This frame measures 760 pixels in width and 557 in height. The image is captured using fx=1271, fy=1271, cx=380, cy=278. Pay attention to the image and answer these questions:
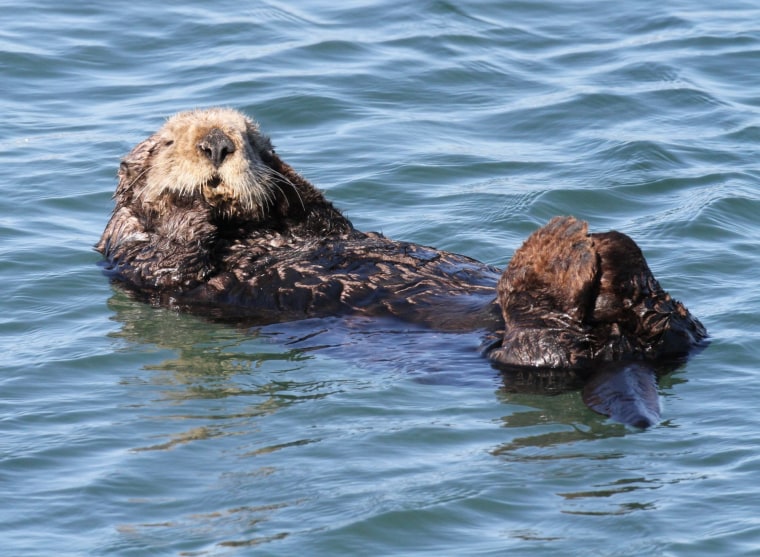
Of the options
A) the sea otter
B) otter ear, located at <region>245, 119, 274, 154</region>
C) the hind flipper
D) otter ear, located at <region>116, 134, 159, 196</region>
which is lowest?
the hind flipper

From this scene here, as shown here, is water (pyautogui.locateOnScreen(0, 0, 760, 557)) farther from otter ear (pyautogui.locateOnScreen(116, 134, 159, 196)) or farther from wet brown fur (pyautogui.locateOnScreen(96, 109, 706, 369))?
otter ear (pyautogui.locateOnScreen(116, 134, 159, 196))

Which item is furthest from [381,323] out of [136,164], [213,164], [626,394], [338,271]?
[136,164]

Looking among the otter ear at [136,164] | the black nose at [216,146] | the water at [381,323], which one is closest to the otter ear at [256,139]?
the black nose at [216,146]

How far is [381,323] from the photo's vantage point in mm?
5137

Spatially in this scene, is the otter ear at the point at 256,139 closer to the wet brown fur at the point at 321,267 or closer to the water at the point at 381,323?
the wet brown fur at the point at 321,267

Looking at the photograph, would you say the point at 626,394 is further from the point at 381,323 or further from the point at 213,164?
the point at 213,164

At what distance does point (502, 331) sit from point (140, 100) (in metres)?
4.95

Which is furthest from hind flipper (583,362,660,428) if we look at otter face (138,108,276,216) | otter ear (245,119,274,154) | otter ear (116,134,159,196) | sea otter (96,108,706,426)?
otter ear (116,134,159,196)

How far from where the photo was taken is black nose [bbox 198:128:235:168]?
559 cm

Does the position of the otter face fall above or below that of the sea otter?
above

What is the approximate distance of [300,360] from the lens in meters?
5.06

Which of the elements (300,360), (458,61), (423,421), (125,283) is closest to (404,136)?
(458,61)

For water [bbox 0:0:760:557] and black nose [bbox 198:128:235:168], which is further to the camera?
black nose [bbox 198:128:235:168]

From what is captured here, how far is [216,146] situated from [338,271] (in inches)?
31.4
